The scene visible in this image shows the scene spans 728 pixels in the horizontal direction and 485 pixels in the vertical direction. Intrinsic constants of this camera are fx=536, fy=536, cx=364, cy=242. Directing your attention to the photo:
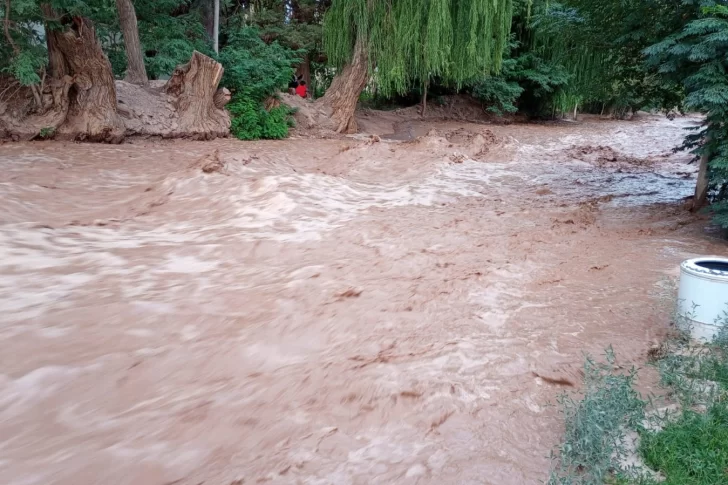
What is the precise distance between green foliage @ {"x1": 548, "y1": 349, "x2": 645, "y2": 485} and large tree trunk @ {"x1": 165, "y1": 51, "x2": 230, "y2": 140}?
37.8 ft

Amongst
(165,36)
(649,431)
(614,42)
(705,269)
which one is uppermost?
(165,36)

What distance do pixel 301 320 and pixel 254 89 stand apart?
11.0 metres

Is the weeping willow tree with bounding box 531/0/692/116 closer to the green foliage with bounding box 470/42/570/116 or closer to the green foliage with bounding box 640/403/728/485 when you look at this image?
the green foliage with bounding box 640/403/728/485

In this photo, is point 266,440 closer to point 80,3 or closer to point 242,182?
point 242,182

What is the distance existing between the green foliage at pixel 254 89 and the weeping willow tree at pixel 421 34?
1.84 meters

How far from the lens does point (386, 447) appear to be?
2.45m

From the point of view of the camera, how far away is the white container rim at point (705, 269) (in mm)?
3316

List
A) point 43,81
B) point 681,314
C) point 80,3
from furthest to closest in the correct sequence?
point 43,81 < point 80,3 < point 681,314

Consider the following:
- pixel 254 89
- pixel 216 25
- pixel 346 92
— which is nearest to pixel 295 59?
pixel 346 92

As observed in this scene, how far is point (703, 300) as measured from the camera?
3.34 metres

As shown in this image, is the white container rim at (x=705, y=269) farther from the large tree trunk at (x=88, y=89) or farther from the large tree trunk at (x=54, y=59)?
the large tree trunk at (x=54, y=59)

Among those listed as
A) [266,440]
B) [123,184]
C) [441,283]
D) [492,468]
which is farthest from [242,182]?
[492,468]

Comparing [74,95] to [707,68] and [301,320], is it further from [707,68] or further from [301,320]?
[707,68]

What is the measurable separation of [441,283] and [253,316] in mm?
1633
